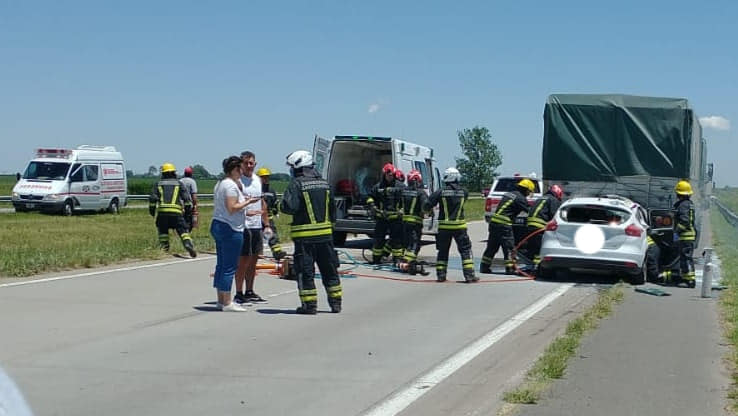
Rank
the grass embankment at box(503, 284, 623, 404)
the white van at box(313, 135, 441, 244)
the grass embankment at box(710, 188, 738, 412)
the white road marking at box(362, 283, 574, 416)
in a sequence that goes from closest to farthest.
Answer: the white road marking at box(362, 283, 574, 416) < the grass embankment at box(503, 284, 623, 404) < the grass embankment at box(710, 188, 738, 412) < the white van at box(313, 135, 441, 244)

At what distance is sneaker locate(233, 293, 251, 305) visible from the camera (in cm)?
1156

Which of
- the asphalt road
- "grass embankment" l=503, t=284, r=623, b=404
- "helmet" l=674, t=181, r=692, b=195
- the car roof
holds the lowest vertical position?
the asphalt road

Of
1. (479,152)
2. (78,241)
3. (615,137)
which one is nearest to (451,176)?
(615,137)

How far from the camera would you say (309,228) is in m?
10.6

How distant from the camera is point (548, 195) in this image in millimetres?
16812

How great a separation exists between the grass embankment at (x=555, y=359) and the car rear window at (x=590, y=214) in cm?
348

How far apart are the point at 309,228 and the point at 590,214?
6.48m

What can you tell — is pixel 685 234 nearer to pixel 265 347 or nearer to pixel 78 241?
pixel 265 347

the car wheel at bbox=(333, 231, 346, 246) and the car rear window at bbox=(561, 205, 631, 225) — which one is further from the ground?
the car rear window at bbox=(561, 205, 631, 225)

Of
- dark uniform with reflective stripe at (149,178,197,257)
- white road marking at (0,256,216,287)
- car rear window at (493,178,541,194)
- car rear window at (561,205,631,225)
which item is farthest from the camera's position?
car rear window at (493,178,541,194)

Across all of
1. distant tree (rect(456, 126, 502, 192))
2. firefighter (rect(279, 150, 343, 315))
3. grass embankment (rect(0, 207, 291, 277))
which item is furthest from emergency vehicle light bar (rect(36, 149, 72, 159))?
distant tree (rect(456, 126, 502, 192))

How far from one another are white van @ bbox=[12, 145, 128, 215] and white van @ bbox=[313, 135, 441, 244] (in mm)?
16006

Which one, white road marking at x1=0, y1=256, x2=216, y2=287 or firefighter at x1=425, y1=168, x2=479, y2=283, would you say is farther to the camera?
firefighter at x1=425, y1=168, x2=479, y2=283

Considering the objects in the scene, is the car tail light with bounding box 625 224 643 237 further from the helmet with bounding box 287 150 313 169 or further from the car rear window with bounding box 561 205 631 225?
the helmet with bounding box 287 150 313 169
